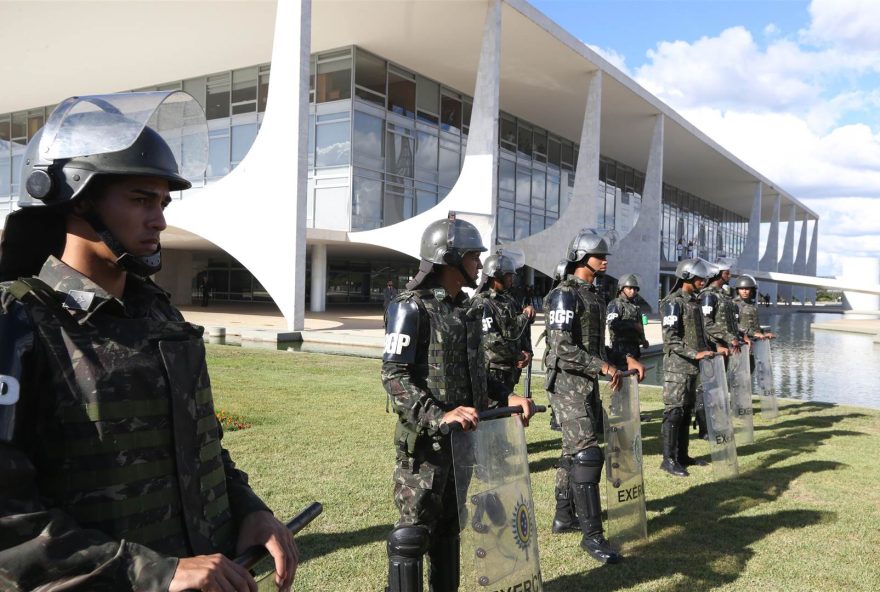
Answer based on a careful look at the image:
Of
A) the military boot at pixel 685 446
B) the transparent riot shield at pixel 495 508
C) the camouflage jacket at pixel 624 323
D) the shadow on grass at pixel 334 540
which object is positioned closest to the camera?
the transparent riot shield at pixel 495 508

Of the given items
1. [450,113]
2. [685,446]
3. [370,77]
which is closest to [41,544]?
[685,446]

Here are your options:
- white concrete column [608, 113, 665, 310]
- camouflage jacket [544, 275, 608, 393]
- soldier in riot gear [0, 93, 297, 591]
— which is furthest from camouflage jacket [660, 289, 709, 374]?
white concrete column [608, 113, 665, 310]

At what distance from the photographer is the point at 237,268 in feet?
113

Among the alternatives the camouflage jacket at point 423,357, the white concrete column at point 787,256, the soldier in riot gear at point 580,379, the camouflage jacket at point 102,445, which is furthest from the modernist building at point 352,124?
the white concrete column at point 787,256

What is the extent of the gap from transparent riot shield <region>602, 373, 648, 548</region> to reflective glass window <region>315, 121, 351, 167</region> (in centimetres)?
2236

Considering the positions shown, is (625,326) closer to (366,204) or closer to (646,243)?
(366,204)

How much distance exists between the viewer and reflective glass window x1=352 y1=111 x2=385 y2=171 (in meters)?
25.7

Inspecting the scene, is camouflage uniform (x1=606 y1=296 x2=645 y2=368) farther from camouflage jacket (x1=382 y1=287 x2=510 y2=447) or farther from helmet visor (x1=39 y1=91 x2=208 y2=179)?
helmet visor (x1=39 y1=91 x2=208 y2=179)

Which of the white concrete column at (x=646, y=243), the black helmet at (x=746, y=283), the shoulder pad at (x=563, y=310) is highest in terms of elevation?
the white concrete column at (x=646, y=243)

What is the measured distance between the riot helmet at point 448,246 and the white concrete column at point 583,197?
2446cm

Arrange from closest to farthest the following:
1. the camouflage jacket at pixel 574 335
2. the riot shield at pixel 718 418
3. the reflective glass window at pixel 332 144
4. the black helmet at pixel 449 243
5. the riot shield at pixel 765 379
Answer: the black helmet at pixel 449 243
the camouflage jacket at pixel 574 335
the riot shield at pixel 718 418
the riot shield at pixel 765 379
the reflective glass window at pixel 332 144

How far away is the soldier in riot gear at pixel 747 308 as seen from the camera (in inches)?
444

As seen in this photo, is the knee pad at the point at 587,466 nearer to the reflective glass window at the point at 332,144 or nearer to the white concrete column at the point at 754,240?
the reflective glass window at the point at 332,144

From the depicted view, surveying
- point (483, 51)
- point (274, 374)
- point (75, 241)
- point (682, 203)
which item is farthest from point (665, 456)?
point (682, 203)
